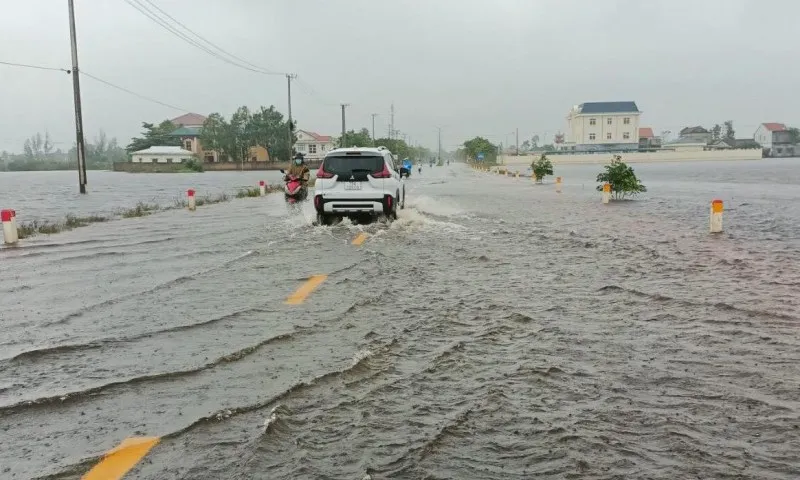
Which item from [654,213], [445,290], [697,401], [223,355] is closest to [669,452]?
[697,401]

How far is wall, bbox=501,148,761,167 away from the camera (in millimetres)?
132750

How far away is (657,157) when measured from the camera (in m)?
137

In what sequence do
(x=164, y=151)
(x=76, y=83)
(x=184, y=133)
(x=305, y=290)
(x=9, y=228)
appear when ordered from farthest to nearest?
(x=184, y=133), (x=164, y=151), (x=76, y=83), (x=9, y=228), (x=305, y=290)

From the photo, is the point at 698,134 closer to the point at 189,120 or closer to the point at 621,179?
the point at 189,120

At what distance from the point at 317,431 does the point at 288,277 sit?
19.0 ft

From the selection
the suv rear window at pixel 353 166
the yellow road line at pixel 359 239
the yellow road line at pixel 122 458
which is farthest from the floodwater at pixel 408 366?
the suv rear window at pixel 353 166

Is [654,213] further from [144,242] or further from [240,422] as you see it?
[240,422]

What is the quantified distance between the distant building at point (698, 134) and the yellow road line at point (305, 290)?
174 metres

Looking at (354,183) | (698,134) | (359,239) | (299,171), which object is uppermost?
(698,134)

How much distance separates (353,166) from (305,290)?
7618 mm

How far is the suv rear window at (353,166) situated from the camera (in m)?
15.8

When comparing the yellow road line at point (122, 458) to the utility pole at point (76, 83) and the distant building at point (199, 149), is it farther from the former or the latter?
the distant building at point (199, 149)

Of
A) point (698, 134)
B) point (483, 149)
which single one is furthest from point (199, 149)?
point (698, 134)

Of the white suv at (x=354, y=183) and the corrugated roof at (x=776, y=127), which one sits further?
the corrugated roof at (x=776, y=127)
